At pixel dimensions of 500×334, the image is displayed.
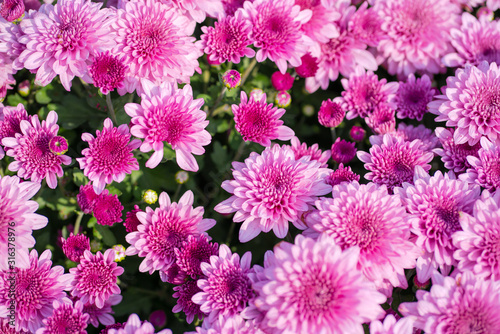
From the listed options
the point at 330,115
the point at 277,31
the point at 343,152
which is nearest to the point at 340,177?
the point at 343,152

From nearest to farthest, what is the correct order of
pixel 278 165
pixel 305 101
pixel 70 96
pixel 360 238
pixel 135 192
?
pixel 360 238 → pixel 278 165 → pixel 135 192 → pixel 70 96 → pixel 305 101

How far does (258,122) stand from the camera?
6.73ft

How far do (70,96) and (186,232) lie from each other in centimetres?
119

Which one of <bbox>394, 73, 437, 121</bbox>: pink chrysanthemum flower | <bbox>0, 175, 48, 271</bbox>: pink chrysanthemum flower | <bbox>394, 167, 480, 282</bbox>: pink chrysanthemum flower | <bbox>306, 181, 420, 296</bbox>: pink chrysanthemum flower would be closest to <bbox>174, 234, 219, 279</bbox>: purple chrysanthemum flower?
<bbox>306, 181, 420, 296</bbox>: pink chrysanthemum flower

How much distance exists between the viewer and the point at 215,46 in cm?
218

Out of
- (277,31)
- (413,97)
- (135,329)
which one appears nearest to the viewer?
(135,329)

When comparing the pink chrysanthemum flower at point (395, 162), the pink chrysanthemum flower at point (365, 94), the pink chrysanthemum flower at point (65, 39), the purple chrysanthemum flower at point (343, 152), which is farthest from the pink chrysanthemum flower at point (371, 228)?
the pink chrysanthemum flower at point (65, 39)

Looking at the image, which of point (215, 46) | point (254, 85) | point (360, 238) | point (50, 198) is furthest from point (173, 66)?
point (360, 238)

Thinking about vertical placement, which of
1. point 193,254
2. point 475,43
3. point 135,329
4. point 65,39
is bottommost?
point 135,329

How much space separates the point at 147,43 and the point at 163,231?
0.93 m

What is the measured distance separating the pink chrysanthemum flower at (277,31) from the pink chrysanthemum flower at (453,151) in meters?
0.87

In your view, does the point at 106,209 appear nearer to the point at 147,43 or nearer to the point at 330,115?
the point at 147,43

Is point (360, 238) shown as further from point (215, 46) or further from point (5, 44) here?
point (5, 44)

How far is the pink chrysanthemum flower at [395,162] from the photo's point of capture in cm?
208
